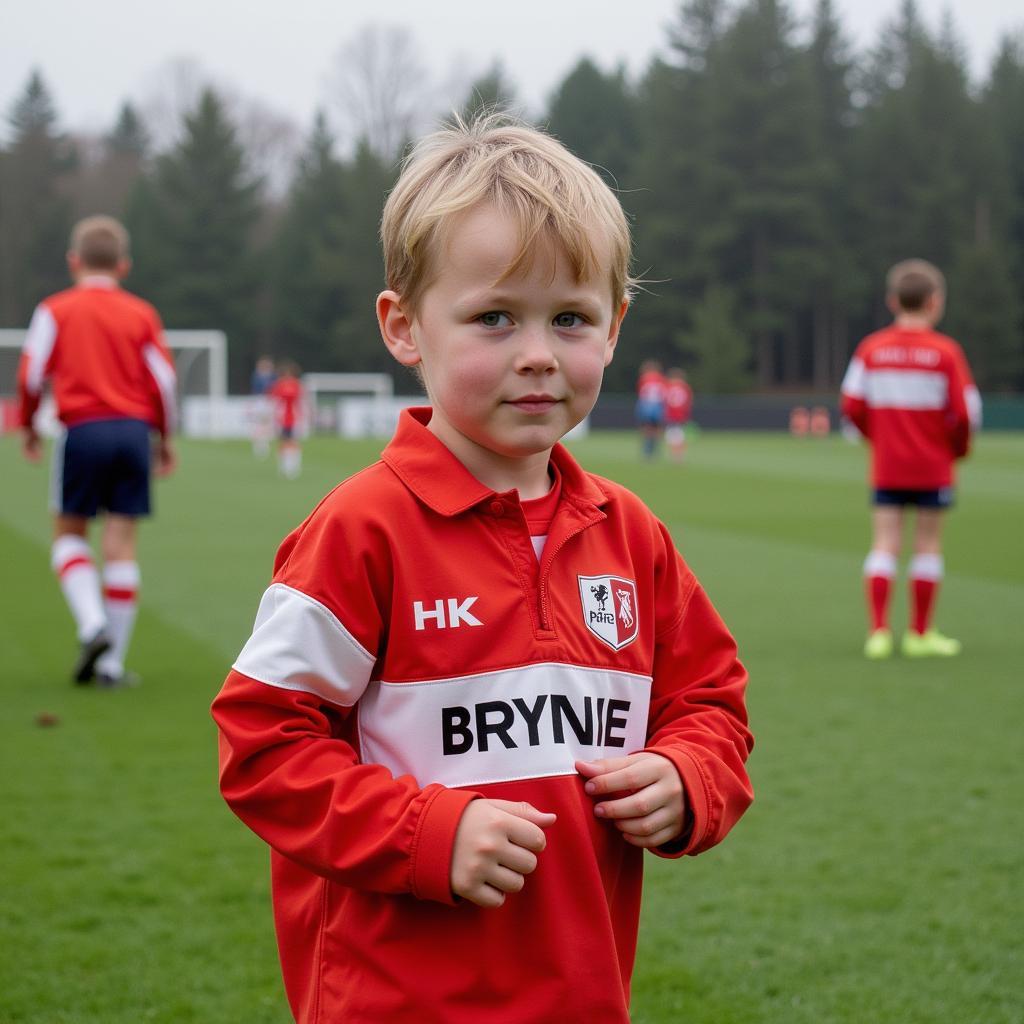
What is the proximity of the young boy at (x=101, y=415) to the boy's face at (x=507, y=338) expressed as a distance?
5407 millimetres

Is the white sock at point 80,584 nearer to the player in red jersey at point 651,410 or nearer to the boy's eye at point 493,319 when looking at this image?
the boy's eye at point 493,319

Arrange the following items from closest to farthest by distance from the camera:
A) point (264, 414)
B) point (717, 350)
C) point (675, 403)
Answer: point (675, 403) < point (264, 414) < point (717, 350)

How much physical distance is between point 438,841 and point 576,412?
64cm

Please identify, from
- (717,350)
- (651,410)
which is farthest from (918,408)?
(717,350)

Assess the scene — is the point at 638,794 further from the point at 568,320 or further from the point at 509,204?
the point at 509,204

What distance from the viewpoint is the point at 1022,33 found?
7650 centimetres

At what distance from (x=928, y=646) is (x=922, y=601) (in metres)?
0.25

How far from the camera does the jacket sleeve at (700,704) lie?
2105 mm

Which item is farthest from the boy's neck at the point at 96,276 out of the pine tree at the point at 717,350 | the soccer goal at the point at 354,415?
the pine tree at the point at 717,350

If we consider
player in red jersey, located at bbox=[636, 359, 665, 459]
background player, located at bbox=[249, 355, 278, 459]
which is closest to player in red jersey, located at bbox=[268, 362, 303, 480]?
background player, located at bbox=[249, 355, 278, 459]

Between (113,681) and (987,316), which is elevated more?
(987,316)

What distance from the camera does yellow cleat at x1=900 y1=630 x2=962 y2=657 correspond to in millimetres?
8133

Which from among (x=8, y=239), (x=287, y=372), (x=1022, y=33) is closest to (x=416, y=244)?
(x=287, y=372)

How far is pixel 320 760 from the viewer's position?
193cm
